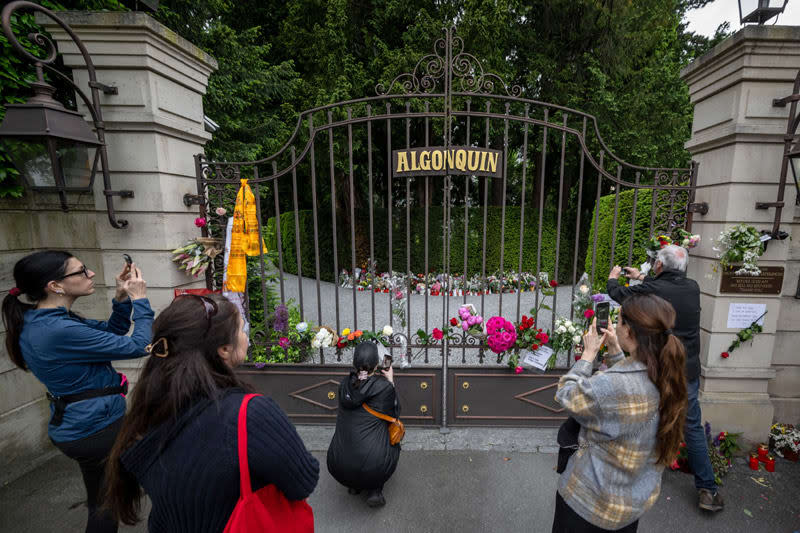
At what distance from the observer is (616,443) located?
1.75 metres

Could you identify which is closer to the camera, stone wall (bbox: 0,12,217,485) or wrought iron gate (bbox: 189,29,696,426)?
stone wall (bbox: 0,12,217,485)

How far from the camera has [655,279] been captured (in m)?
3.00

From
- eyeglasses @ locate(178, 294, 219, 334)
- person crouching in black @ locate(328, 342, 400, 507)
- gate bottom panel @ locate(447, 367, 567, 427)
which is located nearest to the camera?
eyeglasses @ locate(178, 294, 219, 334)

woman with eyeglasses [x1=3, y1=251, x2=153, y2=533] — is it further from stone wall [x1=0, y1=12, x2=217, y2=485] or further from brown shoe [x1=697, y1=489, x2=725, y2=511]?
brown shoe [x1=697, y1=489, x2=725, y2=511]

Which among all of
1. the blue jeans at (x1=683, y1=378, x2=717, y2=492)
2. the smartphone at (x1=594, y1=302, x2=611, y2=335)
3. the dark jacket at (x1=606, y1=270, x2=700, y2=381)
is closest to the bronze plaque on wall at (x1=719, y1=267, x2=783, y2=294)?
the dark jacket at (x1=606, y1=270, x2=700, y2=381)

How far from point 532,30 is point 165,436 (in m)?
13.8

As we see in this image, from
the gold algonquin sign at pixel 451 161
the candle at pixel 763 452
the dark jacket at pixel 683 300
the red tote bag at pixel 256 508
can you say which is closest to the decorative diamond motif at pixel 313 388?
the gold algonquin sign at pixel 451 161

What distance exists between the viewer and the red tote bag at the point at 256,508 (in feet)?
3.90

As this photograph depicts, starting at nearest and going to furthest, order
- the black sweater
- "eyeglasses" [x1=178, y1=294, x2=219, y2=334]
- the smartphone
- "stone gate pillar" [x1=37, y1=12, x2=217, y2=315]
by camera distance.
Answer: the black sweater
"eyeglasses" [x1=178, y1=294, x2=219, y2=334]
the smartphone
"stone gate pillar" [x1=37, y1=12, x2=217, y2=315]

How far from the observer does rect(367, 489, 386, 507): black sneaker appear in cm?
292

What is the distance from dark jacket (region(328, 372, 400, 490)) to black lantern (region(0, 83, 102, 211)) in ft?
8.71

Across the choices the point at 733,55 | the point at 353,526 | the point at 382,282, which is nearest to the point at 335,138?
the point at 382,282

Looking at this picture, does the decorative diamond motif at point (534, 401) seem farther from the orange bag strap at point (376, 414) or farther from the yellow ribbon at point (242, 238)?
the yellow ribbon at point (242, 238)

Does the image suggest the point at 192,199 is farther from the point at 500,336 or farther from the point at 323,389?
the point at 500,336
